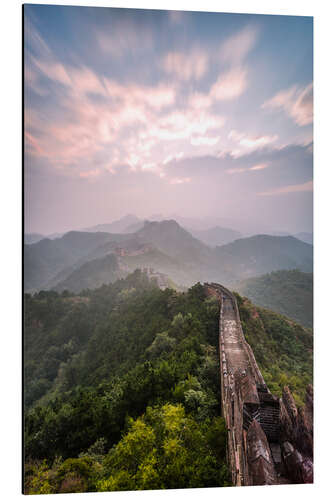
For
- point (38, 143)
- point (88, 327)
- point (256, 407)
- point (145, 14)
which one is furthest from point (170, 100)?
point (88, 327)

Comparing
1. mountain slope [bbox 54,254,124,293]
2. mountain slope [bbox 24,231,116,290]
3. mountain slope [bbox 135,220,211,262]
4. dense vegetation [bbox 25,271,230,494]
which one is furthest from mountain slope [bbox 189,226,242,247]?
mountain slope [bbox 54,254,124,293]

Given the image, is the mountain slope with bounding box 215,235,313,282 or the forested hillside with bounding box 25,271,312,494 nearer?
the forested hillside with bounding box 25,271,312,494

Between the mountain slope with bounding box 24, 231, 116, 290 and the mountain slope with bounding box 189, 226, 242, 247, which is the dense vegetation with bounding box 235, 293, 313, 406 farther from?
the mountain slope with bounding box 24, 231, 116, 290

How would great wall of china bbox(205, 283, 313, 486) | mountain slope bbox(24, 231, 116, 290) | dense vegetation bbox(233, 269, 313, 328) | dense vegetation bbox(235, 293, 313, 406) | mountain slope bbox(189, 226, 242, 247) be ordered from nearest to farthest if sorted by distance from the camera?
great wall of china bbox(205, 283, 313, 486)
mountain slope bbox(24, 231, 116, 290)
dense vegetation bbox(235, 293, 313, 406)
dense vegetation bbox(233, 269, 313, 328)
mountain slope bbox(189, 226, 242, 247)

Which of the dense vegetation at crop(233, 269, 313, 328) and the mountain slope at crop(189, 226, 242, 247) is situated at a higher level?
the mountain slope at crop(189, 226, 242, 247)

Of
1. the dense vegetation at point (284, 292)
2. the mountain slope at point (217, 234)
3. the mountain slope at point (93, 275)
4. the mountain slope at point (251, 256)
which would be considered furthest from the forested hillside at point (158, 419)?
the mountain slope at point (93, 275)

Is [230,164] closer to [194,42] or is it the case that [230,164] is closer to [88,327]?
[194,42]

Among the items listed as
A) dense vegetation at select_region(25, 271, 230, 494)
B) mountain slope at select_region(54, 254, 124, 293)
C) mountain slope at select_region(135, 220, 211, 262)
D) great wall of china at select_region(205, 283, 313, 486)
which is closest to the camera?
great wall of china at select_region(205, 283, 313, 486)
